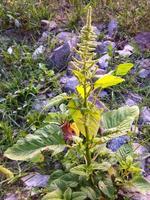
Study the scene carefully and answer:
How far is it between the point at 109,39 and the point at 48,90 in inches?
28.6

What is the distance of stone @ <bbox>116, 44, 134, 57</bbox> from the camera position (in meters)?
3.14

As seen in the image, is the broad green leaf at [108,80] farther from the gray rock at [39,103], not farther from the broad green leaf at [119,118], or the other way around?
the gray rock at [39,103]

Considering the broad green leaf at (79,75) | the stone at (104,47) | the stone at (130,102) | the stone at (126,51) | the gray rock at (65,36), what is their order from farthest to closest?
the gray rock at (65,36), the stone at (104,47), the stone at (126,51), the stone at (130,102), the broad green leaf at (79,75)

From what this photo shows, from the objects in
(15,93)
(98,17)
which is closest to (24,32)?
(98,17)

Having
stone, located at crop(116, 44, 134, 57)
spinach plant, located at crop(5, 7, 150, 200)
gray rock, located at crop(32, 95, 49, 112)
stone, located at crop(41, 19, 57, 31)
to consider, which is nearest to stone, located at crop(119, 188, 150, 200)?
spinach plant, located at crop(5, 7, 150, 200)

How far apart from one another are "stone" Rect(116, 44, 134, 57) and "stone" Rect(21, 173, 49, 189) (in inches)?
46.9

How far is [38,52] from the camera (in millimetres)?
3275

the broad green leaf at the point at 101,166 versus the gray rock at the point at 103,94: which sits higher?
the gray rock at the point at 103,94

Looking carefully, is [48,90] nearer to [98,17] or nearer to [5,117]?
[5,117]

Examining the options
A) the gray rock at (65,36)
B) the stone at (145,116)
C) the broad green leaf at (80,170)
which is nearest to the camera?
the broad green leaf at (80,170)

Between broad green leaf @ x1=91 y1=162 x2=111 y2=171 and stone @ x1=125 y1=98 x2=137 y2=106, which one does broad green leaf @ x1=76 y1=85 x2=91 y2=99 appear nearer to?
broad green leaf @ x1=91 y1=162 x2=111 y2=171

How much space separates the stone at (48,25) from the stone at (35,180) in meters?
1.53

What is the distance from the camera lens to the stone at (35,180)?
234 centimetres

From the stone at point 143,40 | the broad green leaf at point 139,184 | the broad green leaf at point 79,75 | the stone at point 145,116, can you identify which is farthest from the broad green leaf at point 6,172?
the stone at point 143,40
